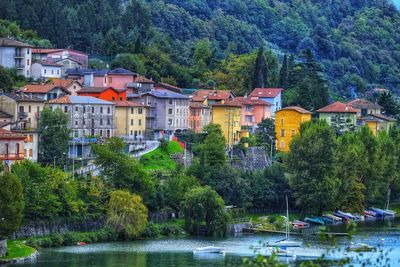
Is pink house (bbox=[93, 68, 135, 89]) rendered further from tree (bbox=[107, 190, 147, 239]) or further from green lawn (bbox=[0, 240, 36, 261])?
green lawn (bbox=[0, 240, 36, 261])

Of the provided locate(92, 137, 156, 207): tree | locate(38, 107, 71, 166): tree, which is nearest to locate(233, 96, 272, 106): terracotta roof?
locate(38, 107, 71, 166): tree

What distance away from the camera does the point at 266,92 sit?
13775 centimetres

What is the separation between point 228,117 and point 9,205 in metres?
52.6

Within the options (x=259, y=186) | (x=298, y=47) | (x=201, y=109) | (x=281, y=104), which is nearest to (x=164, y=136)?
(x=201, y=109)

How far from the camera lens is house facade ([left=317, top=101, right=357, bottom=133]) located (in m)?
136

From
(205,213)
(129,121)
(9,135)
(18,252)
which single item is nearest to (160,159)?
(129,121)

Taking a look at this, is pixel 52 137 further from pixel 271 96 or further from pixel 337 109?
pixel 337 109

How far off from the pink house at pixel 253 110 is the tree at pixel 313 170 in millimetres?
22112

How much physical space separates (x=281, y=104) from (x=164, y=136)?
25.5 meters

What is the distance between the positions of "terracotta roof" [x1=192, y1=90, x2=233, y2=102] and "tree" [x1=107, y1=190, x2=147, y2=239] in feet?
132

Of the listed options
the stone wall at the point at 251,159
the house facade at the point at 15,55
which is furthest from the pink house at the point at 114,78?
the stone wall at the point at 251,159

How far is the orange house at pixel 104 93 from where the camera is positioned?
117m

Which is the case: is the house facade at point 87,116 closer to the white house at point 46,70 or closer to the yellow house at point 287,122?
the white house at point 46,70

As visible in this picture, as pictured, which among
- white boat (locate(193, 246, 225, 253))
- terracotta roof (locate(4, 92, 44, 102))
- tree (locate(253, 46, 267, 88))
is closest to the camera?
white boat (locate(193, 246, 225, 253))
